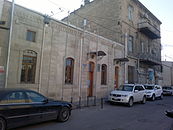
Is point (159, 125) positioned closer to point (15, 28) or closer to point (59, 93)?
point (59, 93)

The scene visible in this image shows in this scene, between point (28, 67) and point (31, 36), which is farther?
Result: point (31, 36)

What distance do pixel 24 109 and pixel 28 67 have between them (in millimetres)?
5100

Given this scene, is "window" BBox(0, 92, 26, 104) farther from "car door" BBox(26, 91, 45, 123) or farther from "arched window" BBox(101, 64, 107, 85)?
"arched window" BBox(101, 64, 107, 85)

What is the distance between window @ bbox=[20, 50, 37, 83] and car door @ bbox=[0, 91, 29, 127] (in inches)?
175

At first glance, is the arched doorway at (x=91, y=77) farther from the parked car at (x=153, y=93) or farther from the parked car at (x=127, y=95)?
the parked car at (x=153, y=93)

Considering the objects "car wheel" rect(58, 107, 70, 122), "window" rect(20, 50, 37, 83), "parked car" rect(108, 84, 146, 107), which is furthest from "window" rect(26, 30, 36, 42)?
"parked car" rect(108, 84, 146, 107)

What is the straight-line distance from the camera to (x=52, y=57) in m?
11.5

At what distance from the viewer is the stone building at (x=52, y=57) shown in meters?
9.57

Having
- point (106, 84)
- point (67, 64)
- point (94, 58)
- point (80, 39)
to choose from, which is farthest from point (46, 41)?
point (106, 84)

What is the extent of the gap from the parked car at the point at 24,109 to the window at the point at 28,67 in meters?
4.05

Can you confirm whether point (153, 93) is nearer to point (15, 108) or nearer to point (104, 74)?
point (104, 74)

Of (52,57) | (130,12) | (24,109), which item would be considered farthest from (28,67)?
(130,12)

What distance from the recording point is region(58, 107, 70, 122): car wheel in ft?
23.5

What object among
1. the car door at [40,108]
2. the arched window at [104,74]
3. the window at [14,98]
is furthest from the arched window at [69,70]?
the window at [14,98]
